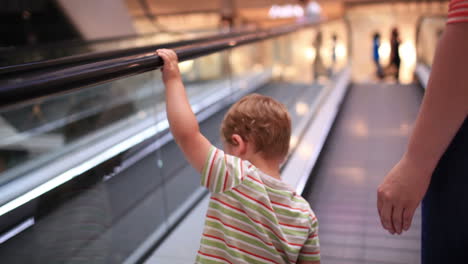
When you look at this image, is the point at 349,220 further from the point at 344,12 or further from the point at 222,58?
the point at 344,12

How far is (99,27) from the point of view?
8047 mm

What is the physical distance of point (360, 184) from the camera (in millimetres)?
3061

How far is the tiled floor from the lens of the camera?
2230 mm

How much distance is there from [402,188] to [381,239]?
1.48 metres

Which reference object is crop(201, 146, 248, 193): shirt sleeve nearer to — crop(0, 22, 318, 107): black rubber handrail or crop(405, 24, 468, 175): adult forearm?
crop(0, 22, 318, 107): black rubber handrail

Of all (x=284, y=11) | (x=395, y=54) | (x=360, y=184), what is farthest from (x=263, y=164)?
(x=284, y=11)

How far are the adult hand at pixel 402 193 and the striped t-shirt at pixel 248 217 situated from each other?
0.39 m

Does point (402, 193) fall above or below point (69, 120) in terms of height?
above

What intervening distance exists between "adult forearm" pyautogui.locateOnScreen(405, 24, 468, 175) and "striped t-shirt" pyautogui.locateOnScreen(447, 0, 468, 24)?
0.04ft

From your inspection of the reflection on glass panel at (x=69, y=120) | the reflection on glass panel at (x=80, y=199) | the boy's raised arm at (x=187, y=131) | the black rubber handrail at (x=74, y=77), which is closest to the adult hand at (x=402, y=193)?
the boy's raised arm at (x=187, y=131)

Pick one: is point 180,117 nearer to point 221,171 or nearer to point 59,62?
point 221,171

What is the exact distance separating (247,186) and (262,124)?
0.20 m

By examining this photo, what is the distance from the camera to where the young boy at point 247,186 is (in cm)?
132

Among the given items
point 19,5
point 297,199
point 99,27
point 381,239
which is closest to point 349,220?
point 381,239
